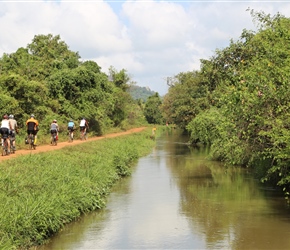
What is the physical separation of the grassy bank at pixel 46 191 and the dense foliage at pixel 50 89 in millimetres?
8506

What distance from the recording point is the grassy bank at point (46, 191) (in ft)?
35.9

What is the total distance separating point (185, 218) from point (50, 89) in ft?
80.1

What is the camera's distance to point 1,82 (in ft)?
93.6

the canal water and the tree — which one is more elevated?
the tree

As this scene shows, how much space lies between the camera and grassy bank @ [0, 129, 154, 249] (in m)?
10.9

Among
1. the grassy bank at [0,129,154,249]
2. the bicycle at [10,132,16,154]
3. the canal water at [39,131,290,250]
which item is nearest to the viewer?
the grassy bank at [0,129,154,249]

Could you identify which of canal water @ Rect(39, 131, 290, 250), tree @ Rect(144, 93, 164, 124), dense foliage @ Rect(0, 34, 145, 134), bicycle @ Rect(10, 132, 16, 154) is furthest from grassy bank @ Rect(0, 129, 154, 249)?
tree @ Rect(144, 93, 164, 124)

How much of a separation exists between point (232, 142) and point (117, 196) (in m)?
5.06

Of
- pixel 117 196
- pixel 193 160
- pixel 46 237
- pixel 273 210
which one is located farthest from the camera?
pixel 193 160

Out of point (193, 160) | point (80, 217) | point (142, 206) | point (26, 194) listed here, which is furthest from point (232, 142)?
point (193, 160)

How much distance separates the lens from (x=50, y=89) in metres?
37.0

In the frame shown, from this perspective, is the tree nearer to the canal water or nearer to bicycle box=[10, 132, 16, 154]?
the canal water

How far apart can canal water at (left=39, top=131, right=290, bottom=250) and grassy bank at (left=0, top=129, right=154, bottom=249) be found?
472 millimetres

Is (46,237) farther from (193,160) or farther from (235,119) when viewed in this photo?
(193,160)
